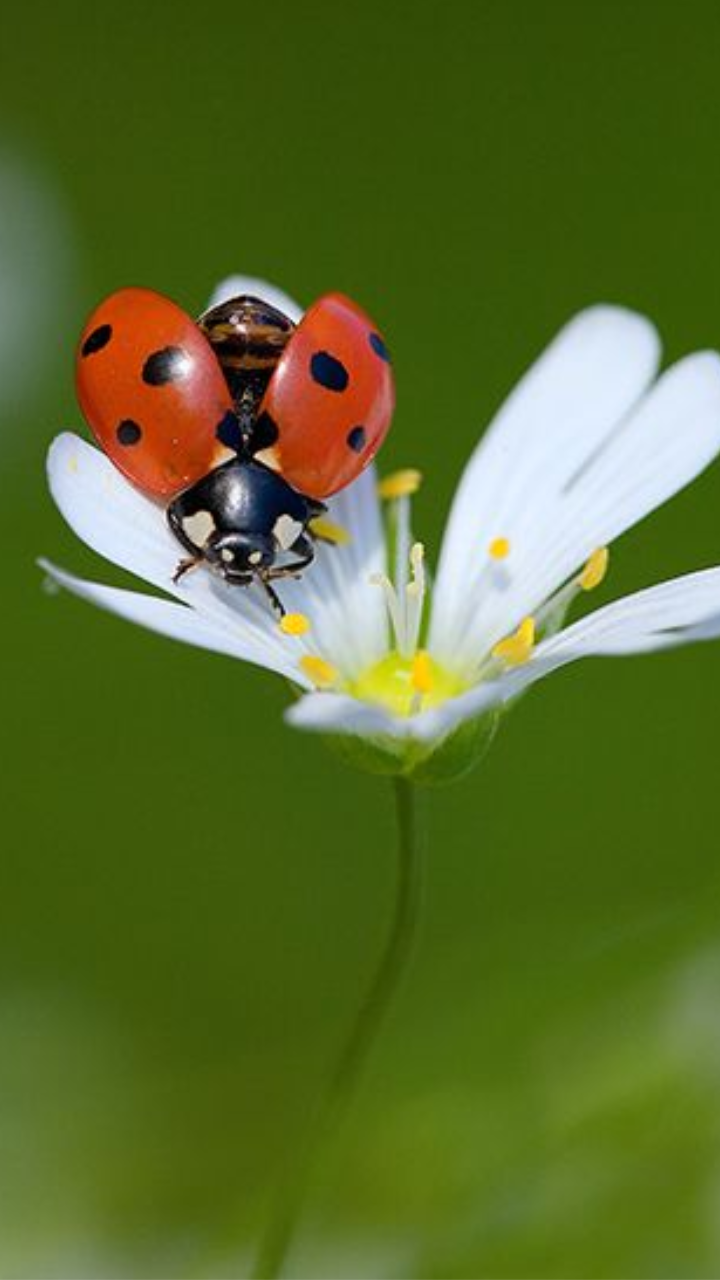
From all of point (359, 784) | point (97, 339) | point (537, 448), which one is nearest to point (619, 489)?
point (537, 448)

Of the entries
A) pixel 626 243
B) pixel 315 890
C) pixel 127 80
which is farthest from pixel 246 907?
pixel 127 80

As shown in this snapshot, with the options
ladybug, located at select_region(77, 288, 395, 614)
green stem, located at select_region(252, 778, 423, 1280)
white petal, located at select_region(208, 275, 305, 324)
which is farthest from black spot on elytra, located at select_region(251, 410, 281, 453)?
green stem, located at select_region(252, 778, 423, 1280)

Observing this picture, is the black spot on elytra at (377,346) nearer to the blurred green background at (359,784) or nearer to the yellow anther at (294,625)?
the yellow anther at (294,625)

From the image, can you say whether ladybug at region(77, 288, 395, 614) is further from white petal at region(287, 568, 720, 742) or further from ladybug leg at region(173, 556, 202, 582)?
white petal at region(287, 568, 720, 742)

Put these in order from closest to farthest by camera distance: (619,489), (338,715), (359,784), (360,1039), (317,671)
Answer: (338,715), (360,1039), (317,671), (619,489), (359,784)

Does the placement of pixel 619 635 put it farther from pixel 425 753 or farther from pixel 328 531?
pixel 328 531
